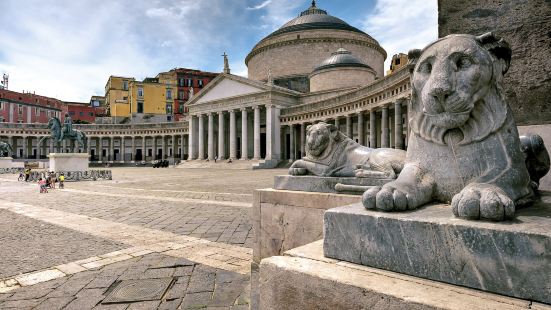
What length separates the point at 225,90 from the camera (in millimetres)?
44688

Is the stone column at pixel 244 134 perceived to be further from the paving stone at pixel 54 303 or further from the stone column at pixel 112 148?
the paving stone at pixel 54 303

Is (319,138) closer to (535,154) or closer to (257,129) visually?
(535,154)

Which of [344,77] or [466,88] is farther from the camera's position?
[344,77]

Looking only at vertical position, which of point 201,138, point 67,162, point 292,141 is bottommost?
point 67,162

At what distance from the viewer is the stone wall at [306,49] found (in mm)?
50125

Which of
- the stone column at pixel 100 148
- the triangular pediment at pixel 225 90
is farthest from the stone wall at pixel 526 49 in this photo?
the stone column at pixel 100 148

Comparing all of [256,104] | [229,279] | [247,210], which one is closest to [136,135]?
[256,104]

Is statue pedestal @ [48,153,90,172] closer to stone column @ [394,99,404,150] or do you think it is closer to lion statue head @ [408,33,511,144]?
stone column @ [394,99,404,150]

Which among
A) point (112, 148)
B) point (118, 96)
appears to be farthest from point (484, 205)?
point (118, 96)

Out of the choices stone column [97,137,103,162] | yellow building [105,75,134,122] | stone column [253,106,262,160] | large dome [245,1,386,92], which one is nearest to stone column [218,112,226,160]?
stone column [253,106,262,160]

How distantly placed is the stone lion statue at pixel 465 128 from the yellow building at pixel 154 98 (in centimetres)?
6970

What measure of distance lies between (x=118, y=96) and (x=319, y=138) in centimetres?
7533

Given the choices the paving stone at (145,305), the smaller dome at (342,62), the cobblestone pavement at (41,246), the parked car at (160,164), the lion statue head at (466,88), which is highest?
the smaller dome at (342,62)

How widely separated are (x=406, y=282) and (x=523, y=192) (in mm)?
1007
